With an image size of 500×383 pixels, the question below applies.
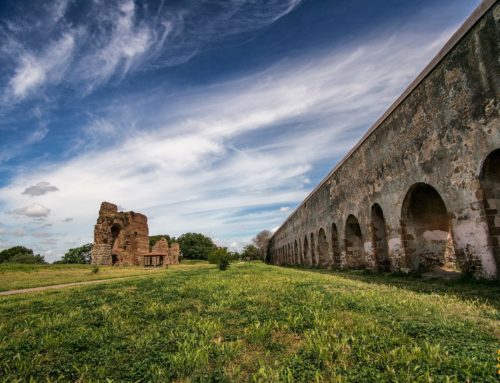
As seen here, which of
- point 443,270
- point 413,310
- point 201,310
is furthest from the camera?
point 443,270

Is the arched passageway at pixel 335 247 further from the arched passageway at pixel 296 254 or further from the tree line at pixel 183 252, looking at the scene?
the tree line at pixel 183 252

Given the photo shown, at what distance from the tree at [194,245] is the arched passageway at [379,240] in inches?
2777

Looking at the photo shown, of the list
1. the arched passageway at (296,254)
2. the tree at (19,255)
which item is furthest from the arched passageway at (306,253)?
the tree at (19,255)

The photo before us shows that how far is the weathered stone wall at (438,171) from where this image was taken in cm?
643

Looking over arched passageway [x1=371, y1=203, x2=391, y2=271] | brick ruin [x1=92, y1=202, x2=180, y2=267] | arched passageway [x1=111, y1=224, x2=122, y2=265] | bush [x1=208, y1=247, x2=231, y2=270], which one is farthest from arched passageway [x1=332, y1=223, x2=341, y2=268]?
arched passageway [x1=111, y1=224, x2=122, y2=265]

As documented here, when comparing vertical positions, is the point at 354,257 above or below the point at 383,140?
below

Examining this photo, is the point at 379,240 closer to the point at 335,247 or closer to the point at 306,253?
the point at 335,247

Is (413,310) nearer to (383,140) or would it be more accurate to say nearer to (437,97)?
(437,97)

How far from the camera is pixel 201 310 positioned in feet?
15.2

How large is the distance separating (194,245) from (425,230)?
79.3 m

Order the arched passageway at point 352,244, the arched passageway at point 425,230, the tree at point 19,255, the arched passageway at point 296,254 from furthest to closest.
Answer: the tree at point 19,255 < the arched passageway at point 296,254 < the arched passageway at point 352,244 < the arched passageway at point 425,230

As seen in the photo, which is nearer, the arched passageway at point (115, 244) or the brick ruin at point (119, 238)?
the brick ruin at point (119, 238)

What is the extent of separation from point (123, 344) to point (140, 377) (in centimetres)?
83

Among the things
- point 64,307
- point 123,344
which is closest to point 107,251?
point 64,307
